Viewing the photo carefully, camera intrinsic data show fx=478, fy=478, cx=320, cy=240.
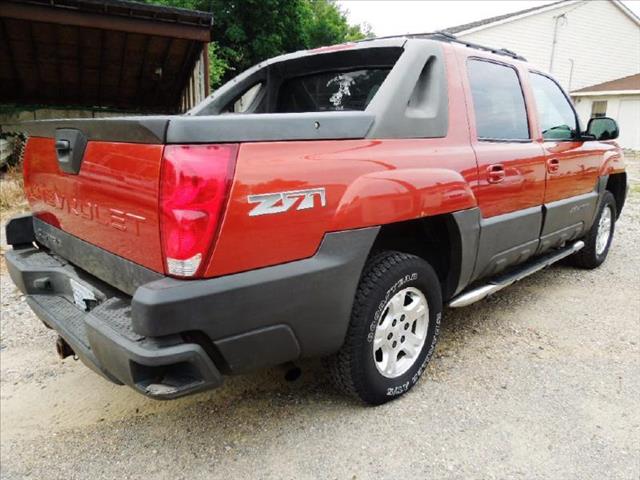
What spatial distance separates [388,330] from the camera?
2.51 meters

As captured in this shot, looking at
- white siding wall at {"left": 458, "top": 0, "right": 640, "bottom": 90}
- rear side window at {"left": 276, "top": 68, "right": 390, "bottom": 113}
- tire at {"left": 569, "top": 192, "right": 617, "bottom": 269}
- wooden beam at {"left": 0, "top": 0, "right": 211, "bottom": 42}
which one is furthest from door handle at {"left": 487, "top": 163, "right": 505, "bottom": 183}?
white siding wall at {"left": 458, "top": 0, "right": 640, "bottom": 90}

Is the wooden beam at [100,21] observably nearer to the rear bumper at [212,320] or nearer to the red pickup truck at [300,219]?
the red pickup truck at [300,219]

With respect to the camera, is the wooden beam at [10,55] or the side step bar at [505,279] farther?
the wooden beam at [10,55]

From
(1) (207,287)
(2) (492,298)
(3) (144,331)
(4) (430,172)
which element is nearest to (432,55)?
(4) (430,172)

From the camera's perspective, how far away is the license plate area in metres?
2.23

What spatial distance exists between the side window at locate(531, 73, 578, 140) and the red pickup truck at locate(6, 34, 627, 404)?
15 centimetres

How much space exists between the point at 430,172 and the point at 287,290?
1.06 m

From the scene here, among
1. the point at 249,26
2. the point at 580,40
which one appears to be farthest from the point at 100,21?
the point at 580,40

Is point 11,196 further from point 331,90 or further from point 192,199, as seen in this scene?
point 192,199

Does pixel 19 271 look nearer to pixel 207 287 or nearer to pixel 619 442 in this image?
pixel 207 287

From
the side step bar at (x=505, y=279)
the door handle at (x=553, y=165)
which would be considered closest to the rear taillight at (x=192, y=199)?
the side step bar at (x=505, y=279)

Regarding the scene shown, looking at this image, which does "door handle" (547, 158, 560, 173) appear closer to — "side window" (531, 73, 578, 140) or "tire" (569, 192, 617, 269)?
"side window" (531, 73, 578, 140)

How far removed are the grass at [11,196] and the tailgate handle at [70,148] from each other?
5.51 meters

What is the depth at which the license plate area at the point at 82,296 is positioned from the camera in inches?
87.9
